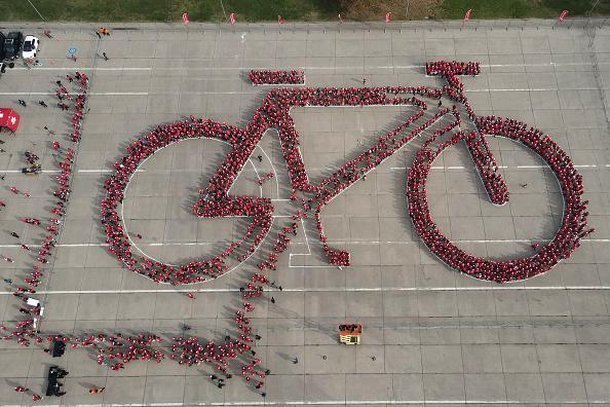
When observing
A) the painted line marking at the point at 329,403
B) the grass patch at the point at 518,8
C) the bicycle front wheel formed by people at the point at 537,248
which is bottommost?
the painted line marking at the point at 329,403

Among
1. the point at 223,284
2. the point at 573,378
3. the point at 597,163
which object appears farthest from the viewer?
the point at 597,163

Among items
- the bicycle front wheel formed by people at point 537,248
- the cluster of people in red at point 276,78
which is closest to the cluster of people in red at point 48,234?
the cluster of people in red at point 276,78

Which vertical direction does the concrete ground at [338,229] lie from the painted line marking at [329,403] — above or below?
above

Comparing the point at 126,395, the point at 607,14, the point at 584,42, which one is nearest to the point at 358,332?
the point at 126,395

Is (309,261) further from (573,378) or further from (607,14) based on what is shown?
(607,14)

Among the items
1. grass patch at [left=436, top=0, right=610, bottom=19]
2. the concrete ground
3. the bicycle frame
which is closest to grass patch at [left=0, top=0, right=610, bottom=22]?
grass patch at [left=436, top=0, right=610, bottom=19]

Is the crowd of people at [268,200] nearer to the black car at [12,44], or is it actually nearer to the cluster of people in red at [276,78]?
the cluster of people in red at [276,78]
